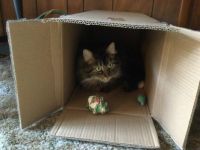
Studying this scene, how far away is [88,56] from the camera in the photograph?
1.10 meters

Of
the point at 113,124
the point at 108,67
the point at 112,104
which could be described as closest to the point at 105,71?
the point at 108,67

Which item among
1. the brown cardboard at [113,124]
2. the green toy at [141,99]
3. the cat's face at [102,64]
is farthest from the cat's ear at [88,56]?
the green toy at [141,99]

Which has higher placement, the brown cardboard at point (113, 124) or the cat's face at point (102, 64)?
the cat's face at point (102, 64)

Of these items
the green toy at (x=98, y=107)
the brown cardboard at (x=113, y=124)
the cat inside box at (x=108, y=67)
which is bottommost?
the brown cardboard at (x=113, y=124)

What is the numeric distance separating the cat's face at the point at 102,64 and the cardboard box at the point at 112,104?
126 mm

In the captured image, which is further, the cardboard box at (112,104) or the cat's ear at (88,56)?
the cat's ear at (88,56)

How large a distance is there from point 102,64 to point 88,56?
78 mm

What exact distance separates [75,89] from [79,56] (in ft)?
0.56

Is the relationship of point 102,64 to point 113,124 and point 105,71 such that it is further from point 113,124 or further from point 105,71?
point 113,124

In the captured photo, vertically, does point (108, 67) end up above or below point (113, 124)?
above

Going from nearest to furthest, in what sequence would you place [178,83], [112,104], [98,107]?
[178,83], [98,107], [112,104]

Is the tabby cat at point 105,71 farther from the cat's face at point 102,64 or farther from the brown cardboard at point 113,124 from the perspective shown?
the brown cardboard at point 113,124

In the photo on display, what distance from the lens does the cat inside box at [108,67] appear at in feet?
3.67

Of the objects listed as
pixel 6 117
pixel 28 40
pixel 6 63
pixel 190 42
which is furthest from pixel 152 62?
pixel 6 63
